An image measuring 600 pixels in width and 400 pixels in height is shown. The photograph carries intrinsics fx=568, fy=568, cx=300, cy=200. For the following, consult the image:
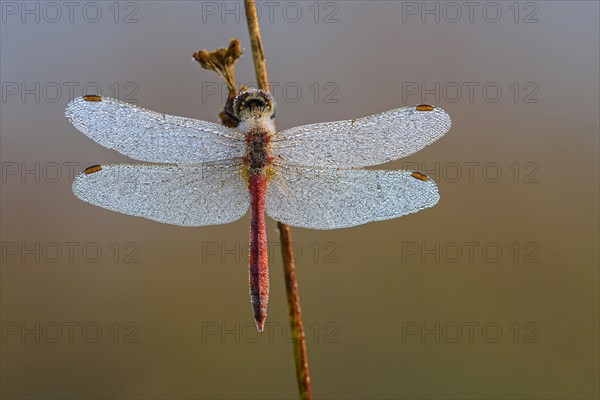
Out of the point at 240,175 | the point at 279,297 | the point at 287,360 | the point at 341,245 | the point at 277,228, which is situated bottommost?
the point at 287,360

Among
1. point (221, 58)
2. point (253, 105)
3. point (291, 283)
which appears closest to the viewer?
point (291, 283)

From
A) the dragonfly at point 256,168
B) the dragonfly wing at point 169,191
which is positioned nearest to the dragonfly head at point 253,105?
the dragonfly at point 256,168

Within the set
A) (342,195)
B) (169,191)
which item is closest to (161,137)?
(169,191)

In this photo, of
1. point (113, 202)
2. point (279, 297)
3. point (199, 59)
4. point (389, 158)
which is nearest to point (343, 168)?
point (389, 158)

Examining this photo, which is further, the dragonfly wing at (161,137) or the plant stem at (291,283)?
the dragonfly wing at (161,137)

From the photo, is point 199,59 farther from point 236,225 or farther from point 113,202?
point 236,225

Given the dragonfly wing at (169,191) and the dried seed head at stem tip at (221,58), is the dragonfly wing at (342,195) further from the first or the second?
the dried seed head at stem tip at (221,58)

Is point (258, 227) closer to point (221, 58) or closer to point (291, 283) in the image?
point (291, 283)
